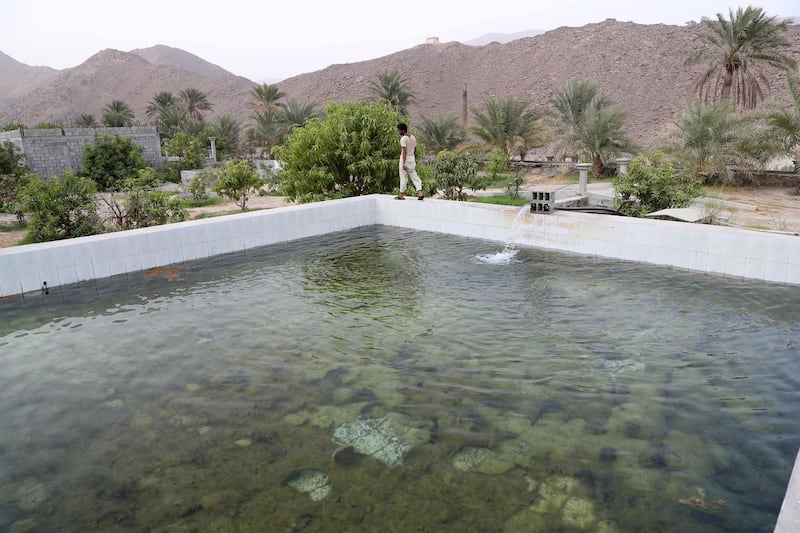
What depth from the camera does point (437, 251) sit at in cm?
862

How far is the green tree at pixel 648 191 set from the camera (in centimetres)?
971

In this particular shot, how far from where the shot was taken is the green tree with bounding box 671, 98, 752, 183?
16078 millimetres

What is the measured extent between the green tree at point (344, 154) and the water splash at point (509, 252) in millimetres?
3924

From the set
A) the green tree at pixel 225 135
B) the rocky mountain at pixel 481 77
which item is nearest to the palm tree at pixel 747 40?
the rocky mountain at pixel 481 77

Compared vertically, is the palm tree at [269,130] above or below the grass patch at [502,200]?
above

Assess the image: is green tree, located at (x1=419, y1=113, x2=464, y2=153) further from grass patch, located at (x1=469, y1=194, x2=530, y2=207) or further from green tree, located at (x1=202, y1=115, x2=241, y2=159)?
green tree, located at (x1=202, y1=115, x2=241, y2=159)

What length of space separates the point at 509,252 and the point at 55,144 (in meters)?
24.7

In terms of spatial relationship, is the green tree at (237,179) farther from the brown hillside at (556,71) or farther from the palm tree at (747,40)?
the brown hillside at (556,71)

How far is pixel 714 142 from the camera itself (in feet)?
53.4

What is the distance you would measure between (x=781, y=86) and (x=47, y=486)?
2066 inches

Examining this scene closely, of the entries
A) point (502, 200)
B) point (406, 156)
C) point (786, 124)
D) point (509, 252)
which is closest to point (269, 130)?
point (502, 200)

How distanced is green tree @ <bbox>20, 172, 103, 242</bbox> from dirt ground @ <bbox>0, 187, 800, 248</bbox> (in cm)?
195

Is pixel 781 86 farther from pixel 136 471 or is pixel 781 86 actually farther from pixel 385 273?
pixel 136 471

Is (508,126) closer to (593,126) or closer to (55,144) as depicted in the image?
(593,126)
